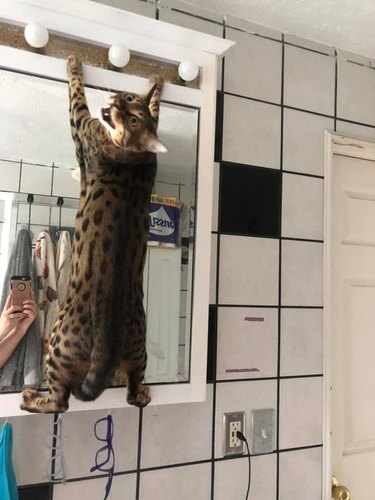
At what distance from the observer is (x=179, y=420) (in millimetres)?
1184

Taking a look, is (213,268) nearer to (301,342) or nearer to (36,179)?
(301,342)

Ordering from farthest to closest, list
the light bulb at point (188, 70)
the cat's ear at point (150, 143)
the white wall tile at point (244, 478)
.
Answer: the white wall tile at point (244, 478)
the light bulb at point (188, 70)
the cat's ear at point (150, 143)

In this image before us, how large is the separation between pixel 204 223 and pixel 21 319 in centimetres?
50

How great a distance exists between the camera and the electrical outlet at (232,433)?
4.04ft

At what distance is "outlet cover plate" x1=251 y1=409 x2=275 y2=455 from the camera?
1.27 metres

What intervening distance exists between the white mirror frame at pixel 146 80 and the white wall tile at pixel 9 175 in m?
0.21

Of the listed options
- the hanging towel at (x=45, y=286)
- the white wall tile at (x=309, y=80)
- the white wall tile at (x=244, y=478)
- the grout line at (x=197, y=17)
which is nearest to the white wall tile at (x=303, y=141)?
the white wall tile at (x=309, y=80)

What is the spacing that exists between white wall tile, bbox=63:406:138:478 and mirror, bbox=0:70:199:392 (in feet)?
0.53

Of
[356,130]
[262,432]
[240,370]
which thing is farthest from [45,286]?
[356,130]

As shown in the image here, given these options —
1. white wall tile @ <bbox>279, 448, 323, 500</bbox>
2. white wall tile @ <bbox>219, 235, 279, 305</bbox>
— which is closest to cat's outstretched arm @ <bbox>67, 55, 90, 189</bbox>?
white wall tile @ <bbox>219, 235, 279, 305</bbox>

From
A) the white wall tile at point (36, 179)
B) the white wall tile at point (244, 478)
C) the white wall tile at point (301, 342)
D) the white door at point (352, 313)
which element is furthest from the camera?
the white door at point (352, 313)

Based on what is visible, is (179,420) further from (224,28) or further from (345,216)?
(224,28)

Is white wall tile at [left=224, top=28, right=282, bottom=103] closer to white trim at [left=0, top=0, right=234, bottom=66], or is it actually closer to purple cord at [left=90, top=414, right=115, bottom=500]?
white trim at [left=0, top=0, right=234, bottom=66]

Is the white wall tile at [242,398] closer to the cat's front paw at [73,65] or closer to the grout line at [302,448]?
the grout line at [302,448]
